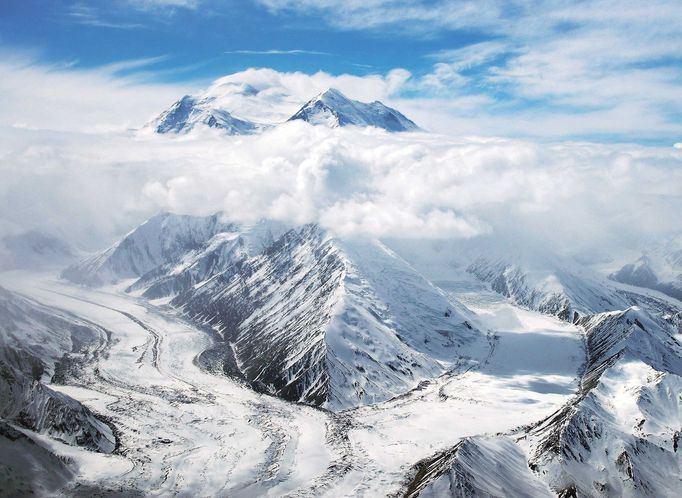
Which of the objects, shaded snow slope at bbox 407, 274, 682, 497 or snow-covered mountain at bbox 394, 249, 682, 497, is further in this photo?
shaded snow slope at bbox 407, 274, 682, 497

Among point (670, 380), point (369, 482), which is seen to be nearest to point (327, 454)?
point (369, 482)

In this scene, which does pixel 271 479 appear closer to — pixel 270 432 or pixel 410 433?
pixel 270 432

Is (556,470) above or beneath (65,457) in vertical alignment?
beneath

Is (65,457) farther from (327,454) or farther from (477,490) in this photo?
(477,490)

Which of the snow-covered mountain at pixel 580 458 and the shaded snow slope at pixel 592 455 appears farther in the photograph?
the shaded snow slope at pixel 592 455

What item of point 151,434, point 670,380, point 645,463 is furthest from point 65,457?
point 670,380

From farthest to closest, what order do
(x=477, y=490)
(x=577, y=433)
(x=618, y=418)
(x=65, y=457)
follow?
(x=618, y=418)
(x=577, y=433)
(x=65, y=457)
(x=477, y=490)

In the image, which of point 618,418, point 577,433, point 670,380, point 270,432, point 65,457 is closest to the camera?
point 65,457

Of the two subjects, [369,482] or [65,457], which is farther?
[369,482]

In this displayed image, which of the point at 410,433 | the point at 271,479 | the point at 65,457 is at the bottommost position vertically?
the point at 410,433

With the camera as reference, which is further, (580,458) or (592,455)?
(592,455)
